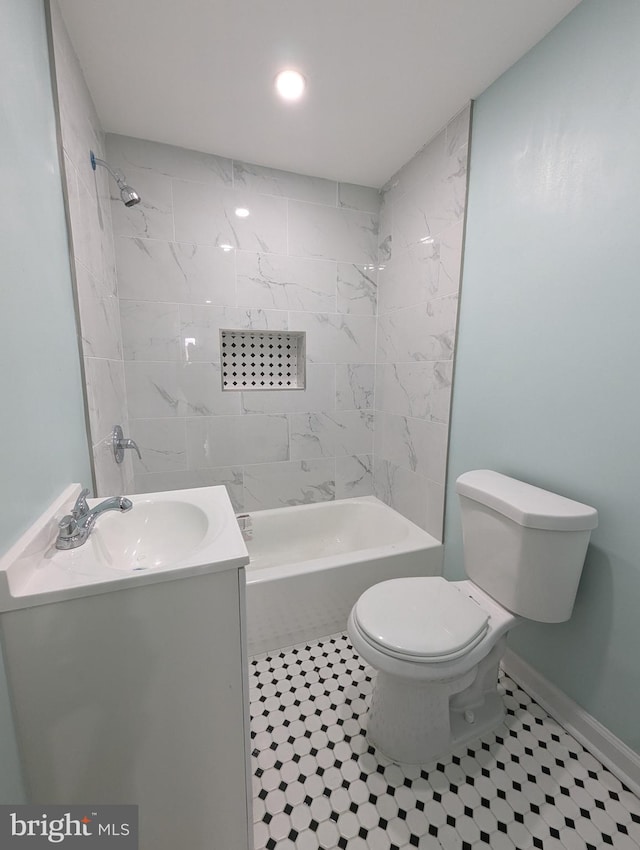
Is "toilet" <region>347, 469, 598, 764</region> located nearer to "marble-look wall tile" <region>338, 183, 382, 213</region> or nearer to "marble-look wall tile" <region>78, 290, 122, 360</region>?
"marble-look wall tile" <region>78, 290, 122, 360</region>

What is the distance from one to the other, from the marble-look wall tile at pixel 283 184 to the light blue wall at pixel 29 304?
1041 millimetres

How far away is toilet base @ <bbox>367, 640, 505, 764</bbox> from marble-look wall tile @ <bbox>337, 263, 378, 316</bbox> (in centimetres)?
193

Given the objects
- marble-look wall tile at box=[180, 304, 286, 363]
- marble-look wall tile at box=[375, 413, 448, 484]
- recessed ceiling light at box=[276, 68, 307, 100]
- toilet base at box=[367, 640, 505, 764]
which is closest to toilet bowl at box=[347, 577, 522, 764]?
toilet base at box=[367, 640, 505, 764]

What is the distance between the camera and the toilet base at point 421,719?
3.71 ft

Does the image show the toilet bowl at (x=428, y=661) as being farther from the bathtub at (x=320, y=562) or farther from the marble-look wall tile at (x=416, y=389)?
the marble-look wall tile at (x=416, y=389)

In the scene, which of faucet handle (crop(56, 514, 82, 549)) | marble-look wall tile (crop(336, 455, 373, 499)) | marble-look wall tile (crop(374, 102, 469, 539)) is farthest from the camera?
marble-look wall tile (crop(336, 455, 373, 499))

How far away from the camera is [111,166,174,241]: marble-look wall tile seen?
5.79 feet

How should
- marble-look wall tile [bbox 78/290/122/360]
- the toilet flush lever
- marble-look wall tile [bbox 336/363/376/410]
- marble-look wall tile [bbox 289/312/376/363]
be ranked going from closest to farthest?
marble-look wall tile [bbox 78/290/122/360] → the toilet flush lever → marble-look wall tile [bbox 289/312/376/363] → marble-look wall tile [bbox 336/363/376/410]

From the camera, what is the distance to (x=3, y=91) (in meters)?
0.74

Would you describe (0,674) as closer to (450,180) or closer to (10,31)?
(10,31)

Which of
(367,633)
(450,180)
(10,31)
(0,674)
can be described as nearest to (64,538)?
(0,674)

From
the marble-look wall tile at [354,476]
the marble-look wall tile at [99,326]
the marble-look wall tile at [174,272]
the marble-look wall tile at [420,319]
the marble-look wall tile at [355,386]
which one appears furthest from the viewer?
the marble-look wall tile at [354,476]

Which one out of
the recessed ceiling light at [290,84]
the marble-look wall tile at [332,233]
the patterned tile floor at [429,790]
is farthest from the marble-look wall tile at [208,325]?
the patterned tile floor at [429,790]

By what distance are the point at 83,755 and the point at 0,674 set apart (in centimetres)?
26
